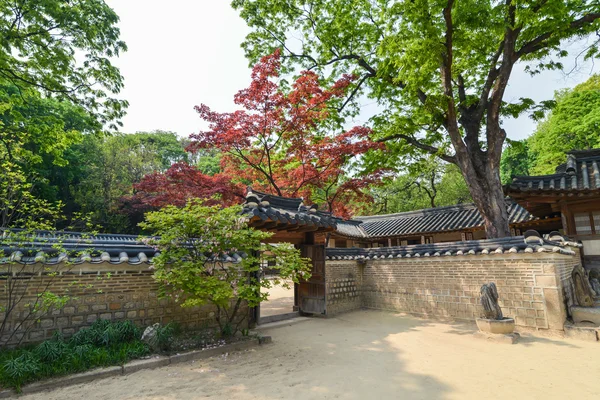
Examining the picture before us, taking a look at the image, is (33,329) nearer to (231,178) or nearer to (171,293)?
(171,293)

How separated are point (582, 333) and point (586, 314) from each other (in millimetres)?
780

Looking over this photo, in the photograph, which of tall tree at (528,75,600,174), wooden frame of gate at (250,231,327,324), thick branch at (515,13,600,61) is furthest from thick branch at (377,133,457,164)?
tall tree at (528,75,600,174)

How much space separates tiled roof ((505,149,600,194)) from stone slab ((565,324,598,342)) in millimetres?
3641

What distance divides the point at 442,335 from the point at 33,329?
25.6 ft

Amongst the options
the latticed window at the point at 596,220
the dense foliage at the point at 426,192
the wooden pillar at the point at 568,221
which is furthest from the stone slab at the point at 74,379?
the dense foliage at the point at 426,192

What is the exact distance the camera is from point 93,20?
7461mm

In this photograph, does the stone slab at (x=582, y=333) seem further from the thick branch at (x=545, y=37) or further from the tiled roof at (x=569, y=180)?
the thick branch at (x=545, y=37)

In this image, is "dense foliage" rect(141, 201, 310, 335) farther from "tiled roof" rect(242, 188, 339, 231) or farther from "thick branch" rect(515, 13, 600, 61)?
"thick branch" rect(515, 13, 600, 61)

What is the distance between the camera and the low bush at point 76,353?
12.4 feet

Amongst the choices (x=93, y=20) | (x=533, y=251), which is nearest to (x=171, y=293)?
(x=93, y=20)

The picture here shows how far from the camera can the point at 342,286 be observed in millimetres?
9938

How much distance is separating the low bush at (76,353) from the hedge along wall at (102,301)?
0.70 ft

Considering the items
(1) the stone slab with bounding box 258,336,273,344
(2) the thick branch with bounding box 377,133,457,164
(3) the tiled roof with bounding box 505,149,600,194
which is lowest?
(1) the stone slab with bounding box 258,336,273,344

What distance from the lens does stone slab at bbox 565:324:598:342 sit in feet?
19.4
